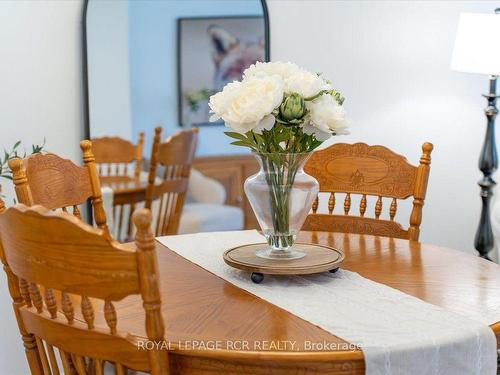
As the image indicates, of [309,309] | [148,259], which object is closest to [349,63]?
[309,309]

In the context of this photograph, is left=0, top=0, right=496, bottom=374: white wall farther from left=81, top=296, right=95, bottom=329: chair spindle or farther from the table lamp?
left=81, top=296, right=95, bottom=329: chair spindle

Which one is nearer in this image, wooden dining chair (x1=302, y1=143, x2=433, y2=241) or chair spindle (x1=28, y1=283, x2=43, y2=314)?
chair spindle (x1=28, y1=283, x2=43, y2=314)

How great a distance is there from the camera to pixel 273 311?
1.69m

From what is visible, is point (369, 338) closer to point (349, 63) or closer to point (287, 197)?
point (287, 197)

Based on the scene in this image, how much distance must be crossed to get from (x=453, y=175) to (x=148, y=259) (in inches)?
107

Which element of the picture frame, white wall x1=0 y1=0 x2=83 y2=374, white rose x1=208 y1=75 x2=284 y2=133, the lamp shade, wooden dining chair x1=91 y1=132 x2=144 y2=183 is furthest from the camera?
the picture frame

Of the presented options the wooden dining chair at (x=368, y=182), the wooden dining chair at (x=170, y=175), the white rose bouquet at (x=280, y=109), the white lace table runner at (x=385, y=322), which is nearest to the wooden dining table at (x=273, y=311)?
the white lace table runner at (x=385, y=322)

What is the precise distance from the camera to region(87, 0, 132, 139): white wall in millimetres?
3293

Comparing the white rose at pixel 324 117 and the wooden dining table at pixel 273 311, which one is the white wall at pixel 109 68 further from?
the white rose at pixel 324 117

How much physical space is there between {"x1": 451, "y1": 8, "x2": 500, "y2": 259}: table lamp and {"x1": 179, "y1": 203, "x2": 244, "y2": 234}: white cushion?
1153 millimetres

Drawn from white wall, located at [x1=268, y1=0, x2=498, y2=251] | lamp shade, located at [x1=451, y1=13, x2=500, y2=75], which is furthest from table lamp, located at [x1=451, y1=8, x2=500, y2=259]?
white wall, located at [x1=268, y1=0, x2=498, y2=251]

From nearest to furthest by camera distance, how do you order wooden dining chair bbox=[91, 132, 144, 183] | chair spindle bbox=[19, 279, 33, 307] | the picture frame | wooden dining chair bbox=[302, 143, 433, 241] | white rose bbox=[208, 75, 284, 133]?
chair spindle bbox=[19, 279, 33, 307] < white rose bbox=[208, 75, 284, 133] < wooden dining chair bbox=[302, 143, 433, 241] < wooden dining chair bbox=[91, 132, 144, 183] < the picture frame

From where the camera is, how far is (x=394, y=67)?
3.69 metres

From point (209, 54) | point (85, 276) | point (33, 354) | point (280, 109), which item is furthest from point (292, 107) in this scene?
point (209, 54)
